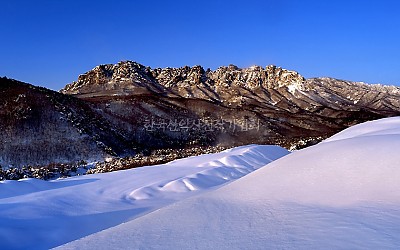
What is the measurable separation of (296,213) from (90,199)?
646 centimetres

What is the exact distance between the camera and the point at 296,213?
4625mm

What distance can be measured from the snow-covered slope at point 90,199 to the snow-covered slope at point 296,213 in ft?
9.04

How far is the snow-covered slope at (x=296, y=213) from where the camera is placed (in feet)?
12.1

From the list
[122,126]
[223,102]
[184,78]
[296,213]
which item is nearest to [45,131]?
[122,126]

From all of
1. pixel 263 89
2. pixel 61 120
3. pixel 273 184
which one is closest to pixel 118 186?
pixel 273 184

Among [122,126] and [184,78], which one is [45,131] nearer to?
[122,126]

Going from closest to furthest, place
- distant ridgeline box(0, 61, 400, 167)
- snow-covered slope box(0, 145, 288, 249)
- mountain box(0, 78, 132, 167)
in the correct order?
snow-covered slope box(0, 145, 288, 249), mountain box(0, 78, 132, 167), distant ridgeline box(0, 61, 400, 167)

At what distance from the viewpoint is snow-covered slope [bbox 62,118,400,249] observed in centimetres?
370

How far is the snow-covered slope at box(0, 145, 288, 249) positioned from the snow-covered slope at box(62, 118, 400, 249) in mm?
2756

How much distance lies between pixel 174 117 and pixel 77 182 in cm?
4029

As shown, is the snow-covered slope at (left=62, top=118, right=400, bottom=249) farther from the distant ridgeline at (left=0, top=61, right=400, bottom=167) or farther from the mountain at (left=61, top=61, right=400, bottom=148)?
the mountain at (left=61, top=61, right=400, bottom=148)

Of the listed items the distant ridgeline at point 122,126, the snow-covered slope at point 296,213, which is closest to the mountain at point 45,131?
the distant ridgeline at point 122,126

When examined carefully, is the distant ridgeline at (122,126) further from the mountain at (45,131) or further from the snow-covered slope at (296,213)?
the snow-covered slope at (296,213)

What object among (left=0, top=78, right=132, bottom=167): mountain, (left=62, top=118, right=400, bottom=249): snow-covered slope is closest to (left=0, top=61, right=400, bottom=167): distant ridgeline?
(left=0, top=78, right=132, bottom=167): mountain
